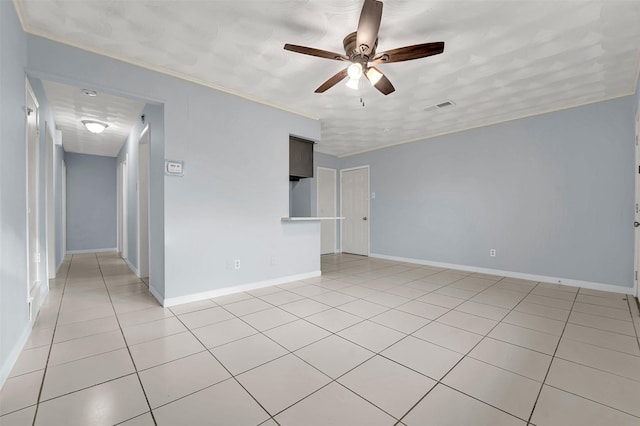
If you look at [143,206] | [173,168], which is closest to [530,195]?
[173,168]

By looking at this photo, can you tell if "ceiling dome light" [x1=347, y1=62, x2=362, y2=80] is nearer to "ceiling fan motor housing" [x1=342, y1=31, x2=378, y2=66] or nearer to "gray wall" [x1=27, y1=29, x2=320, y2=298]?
"ceiling fan motor housing" [x1=342, y1=31, x2=378, y2=66]

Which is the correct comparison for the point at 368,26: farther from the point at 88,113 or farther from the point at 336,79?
the point at 88,113

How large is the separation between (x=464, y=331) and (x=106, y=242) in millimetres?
8577

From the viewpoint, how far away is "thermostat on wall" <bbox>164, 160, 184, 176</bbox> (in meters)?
3.02

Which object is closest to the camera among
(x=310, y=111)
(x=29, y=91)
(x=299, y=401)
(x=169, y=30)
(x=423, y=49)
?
(x=299, y=401)

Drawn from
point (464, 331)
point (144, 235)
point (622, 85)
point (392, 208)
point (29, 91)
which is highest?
point (622, 85)

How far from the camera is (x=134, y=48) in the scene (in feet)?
8.46

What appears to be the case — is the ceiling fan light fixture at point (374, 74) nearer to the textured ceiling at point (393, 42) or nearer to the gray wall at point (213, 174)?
the textured ceiling at point (393, 42)

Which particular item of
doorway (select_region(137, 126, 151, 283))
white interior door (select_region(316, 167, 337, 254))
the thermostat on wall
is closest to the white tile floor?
doorway (select_region(137, 126, 151, 283))

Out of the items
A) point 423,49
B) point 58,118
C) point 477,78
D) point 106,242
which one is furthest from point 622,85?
point 106,242

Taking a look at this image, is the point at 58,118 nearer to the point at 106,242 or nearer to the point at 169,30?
the point at 169,30

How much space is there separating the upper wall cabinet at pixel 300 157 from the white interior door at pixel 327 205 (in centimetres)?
225

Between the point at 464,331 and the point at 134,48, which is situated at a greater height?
the point at 134,48

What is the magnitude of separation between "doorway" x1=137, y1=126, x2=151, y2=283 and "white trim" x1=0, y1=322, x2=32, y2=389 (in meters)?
1.99
